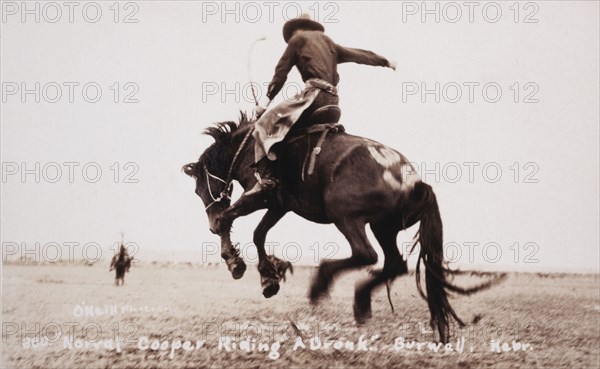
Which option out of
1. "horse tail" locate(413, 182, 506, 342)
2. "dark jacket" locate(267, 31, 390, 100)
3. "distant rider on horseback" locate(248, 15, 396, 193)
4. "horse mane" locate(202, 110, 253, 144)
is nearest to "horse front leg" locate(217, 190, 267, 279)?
"distant rider on horseback" locate(248, 15, 396, 193)

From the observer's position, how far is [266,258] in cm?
445

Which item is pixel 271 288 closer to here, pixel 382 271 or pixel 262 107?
pixel 382 271

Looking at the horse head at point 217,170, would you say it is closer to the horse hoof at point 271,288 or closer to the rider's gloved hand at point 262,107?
the rider's gloved hand at point 262,107

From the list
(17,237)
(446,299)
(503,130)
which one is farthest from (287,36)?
(17,237)

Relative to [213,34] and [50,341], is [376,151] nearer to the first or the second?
[213,34]

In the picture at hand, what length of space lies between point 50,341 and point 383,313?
7.27 feet

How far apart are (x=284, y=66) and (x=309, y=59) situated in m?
0.17

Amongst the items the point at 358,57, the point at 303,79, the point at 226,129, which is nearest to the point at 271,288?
the point at 226,129

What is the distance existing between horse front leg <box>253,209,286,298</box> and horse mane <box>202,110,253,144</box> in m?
0.57

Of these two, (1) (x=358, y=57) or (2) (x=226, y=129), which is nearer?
(1) (x=358, y=57)

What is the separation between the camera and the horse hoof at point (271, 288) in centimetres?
442

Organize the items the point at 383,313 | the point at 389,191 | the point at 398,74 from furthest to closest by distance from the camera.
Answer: the point at 398,74 → the point at 383,313 → the point at 389,191

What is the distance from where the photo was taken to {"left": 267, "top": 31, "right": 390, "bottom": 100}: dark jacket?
14.0 ft

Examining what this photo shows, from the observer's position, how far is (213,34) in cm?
481
